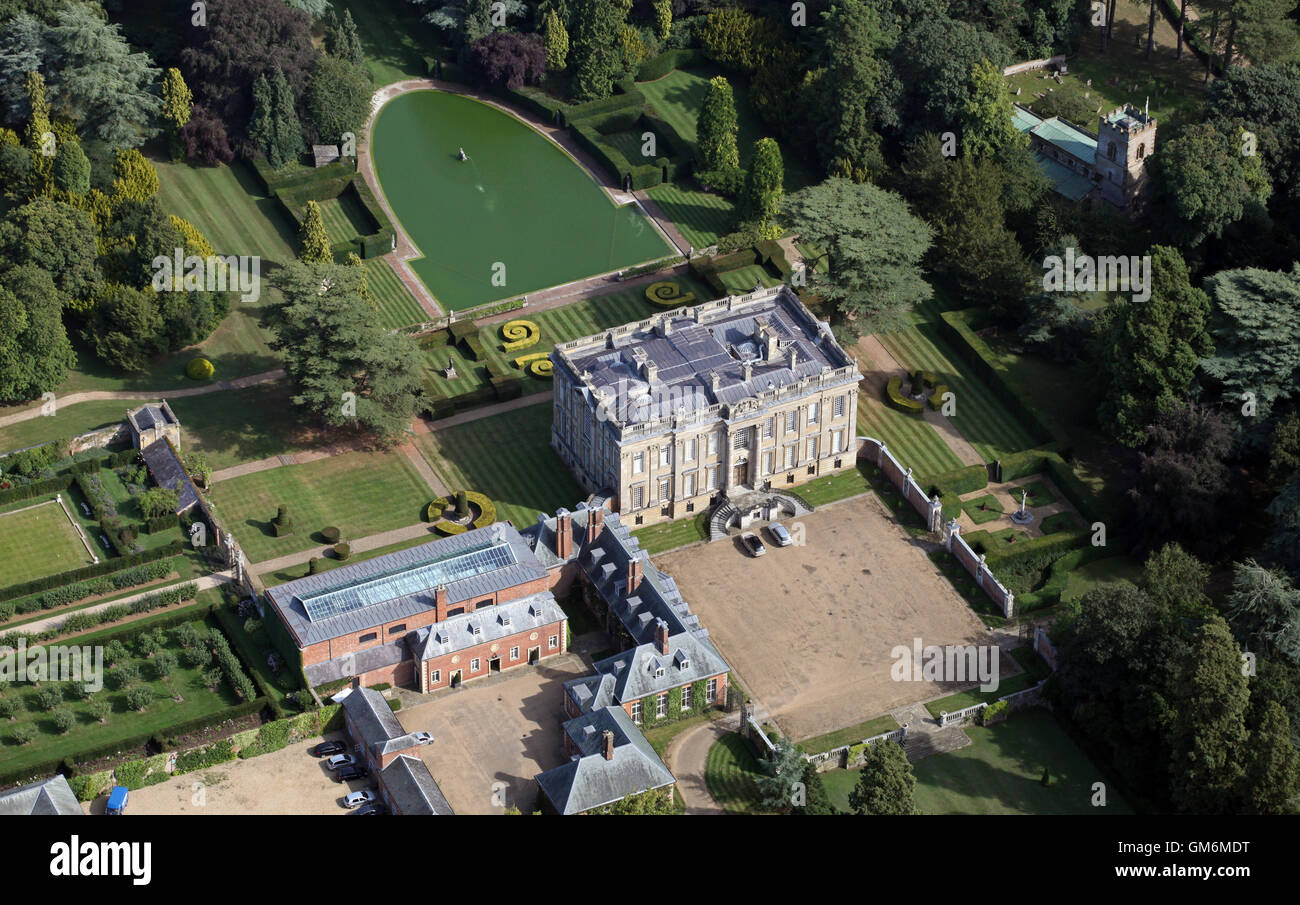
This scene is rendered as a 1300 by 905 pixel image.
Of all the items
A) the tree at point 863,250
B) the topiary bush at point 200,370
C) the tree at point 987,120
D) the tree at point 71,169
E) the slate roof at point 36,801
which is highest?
the tree at point 987,120

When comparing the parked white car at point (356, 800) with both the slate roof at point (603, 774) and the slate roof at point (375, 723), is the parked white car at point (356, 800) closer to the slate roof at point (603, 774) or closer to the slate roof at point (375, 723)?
the slate roof at point (375, 723)

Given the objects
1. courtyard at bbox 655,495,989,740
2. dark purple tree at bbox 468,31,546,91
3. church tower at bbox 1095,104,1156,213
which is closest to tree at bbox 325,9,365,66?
dark purple tree at bbox 468,31,546,91

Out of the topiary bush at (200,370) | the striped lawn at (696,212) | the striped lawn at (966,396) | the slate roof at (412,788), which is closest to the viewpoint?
the slate roof at (412,788)

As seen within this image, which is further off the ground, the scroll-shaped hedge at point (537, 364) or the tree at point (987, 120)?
the tree at point (987, 120)

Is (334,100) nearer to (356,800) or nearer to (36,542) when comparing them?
(36,542)

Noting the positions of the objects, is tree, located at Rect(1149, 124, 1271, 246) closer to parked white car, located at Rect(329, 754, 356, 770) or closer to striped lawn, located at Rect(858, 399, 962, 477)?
striped lawn, located at Rect(858, 399, 962, 477)

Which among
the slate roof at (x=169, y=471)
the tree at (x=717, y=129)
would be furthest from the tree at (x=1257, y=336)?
the slate roof at (x=169, y=471)
